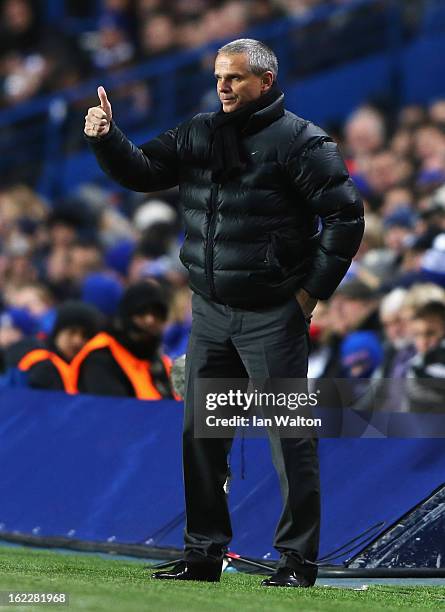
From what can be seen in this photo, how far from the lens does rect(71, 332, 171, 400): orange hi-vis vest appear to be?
9445 millimetres

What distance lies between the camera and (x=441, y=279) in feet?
34.7

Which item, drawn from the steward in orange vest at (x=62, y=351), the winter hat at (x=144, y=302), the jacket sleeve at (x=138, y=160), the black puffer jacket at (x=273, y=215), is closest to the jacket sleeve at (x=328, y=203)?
the black puffer jacket at (x=273, y=215)

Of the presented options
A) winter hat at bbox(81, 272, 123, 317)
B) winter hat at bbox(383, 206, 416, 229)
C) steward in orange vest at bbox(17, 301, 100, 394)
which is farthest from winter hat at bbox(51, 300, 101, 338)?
winter hat at bbox(383, 206, 416, 229)

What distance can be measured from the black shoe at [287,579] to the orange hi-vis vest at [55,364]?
2982mm

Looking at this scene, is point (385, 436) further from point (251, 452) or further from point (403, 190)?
point (403, 190)

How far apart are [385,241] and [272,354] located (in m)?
6.15

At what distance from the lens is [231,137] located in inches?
263

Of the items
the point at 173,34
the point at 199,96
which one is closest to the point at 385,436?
the point at 199,96

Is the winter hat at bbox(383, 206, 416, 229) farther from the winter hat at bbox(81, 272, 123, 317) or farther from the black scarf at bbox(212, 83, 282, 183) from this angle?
the black scarf at bbox(212, 83, 282, 183)

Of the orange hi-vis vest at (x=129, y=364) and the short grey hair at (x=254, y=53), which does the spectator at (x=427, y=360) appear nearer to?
the orange hi-vis vest at (x=129, y=364)

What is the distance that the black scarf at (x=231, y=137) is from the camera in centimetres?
665

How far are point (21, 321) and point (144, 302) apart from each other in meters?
3.57

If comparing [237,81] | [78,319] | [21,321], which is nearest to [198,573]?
[237,81]

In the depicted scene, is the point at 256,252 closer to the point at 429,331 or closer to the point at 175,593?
the point at 175,593
